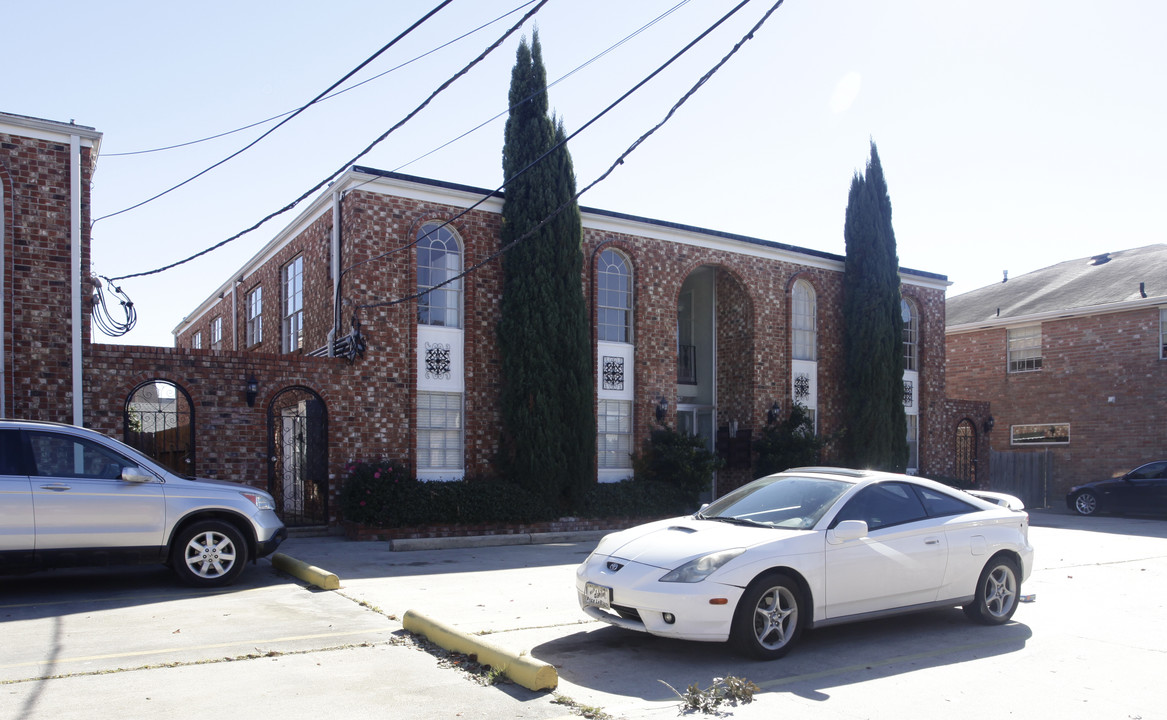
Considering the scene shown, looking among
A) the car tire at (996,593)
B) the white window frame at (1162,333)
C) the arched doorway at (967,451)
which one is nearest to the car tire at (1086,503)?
the arched doorway at (967,451)

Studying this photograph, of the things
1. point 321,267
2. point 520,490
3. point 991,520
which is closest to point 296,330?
point 321,267

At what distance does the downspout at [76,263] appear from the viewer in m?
12.6

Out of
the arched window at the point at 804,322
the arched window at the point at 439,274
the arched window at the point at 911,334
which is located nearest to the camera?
the arched window at the point at 439,274

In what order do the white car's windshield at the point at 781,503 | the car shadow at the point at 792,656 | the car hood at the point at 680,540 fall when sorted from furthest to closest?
1. the white car's windshield at the point at 781,503
2. the car hood at the point at 680,540
3. the car shadow at the point at 792,656

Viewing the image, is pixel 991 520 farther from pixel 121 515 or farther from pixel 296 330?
pixel 296 330

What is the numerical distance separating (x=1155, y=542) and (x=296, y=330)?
16.7m

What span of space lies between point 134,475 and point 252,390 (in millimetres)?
5181

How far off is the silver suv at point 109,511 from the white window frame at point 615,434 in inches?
A: 364

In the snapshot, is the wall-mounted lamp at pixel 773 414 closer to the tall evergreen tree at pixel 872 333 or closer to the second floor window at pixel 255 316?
the tall evergreen tree at pixel 872 333

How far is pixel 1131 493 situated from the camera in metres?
21.3

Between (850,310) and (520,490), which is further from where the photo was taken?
(850,310)

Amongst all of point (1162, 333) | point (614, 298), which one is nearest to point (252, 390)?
point (614, 298)

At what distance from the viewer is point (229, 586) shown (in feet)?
30.8

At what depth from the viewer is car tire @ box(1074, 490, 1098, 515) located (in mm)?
22156
